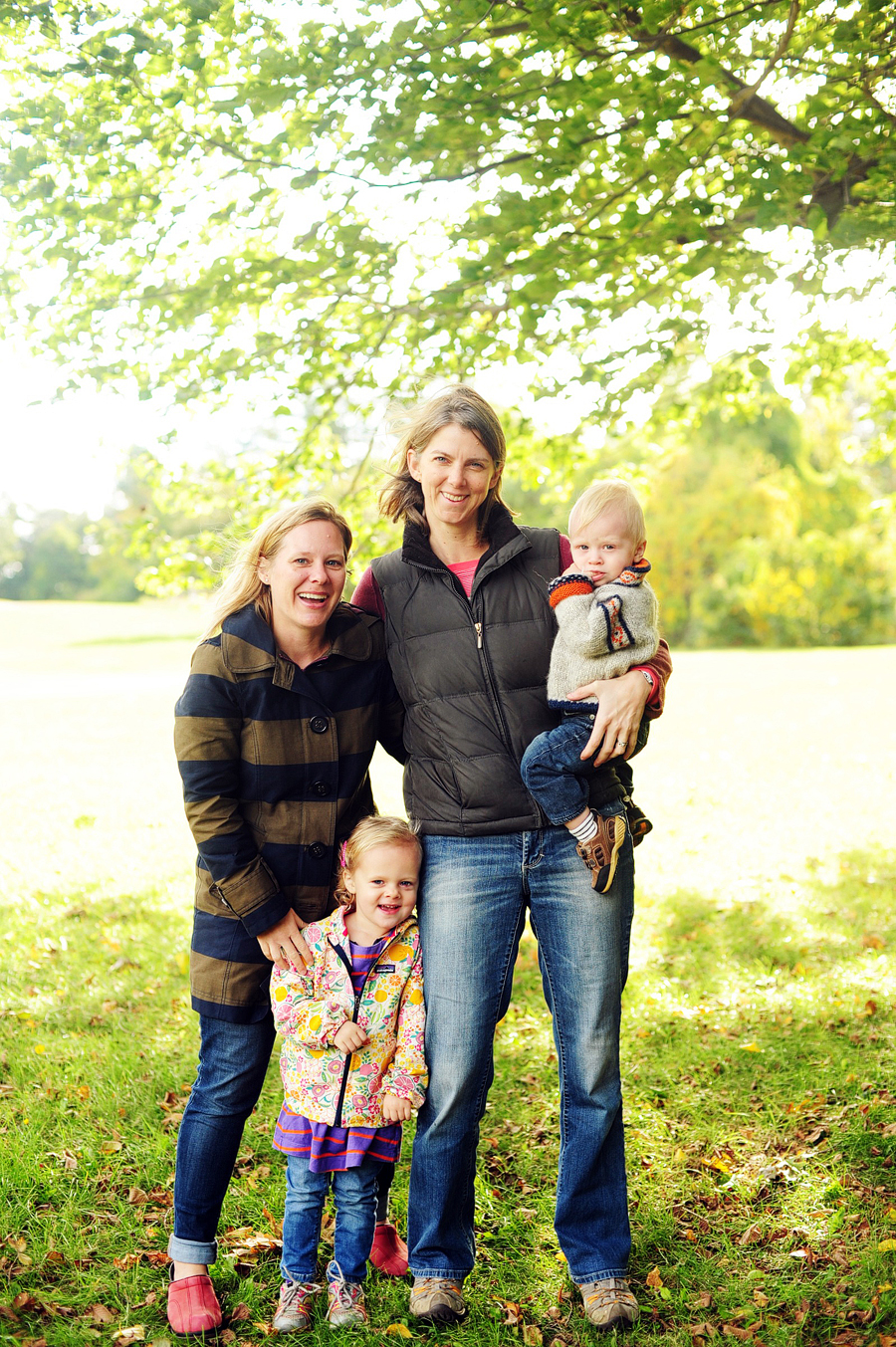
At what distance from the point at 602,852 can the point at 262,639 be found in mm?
1146

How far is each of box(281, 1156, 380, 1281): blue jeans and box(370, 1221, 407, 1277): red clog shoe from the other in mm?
242

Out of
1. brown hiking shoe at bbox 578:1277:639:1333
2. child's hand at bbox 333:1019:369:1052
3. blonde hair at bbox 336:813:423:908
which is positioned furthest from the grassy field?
blonde hair at bbox 336:813:423:908

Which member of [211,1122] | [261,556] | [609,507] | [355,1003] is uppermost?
[609,507]

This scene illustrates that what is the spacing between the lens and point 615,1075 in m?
3.09

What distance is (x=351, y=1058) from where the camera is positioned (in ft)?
10.0

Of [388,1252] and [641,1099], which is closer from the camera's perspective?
[388,1252]

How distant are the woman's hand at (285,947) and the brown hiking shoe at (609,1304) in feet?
4.21

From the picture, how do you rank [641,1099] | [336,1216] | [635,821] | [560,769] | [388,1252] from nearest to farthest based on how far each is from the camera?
[560,769] < [336,1216] < [635,821] < [388,1252] < [641,1099]

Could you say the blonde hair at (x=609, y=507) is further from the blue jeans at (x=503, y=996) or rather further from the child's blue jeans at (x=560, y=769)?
the blue jeans at (x=503, y=996)

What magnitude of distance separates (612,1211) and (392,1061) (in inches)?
31.4

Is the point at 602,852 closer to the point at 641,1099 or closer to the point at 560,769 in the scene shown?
the point at 560,769

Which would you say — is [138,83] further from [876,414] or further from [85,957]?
[876,414]

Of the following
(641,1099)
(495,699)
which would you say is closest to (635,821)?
(495,699)

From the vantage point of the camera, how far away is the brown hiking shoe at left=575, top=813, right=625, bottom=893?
294 cm
